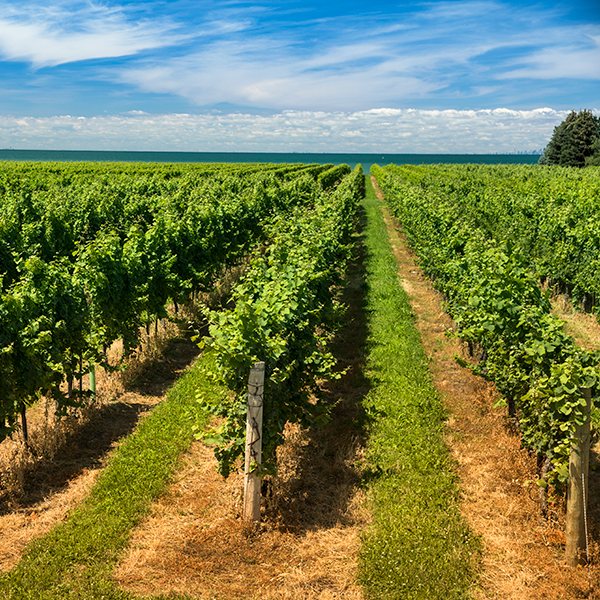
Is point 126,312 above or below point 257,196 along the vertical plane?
below

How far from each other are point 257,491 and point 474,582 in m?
2.21

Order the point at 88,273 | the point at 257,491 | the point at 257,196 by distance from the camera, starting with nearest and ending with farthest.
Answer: the point at 257,491, the point at 88,273, the point at 257,196

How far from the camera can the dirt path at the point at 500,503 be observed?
4.27m

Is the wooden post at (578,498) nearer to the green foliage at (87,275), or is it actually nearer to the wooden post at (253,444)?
the wooden post at (253,444)

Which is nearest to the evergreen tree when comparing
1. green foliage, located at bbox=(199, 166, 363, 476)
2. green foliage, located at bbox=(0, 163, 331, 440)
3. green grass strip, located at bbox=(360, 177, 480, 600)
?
green foliage, located at bbox=(0, 163, 331, 440)

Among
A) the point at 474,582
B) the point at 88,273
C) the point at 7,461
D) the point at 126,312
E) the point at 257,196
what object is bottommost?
the point at 474,582

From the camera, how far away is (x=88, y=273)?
286 inches

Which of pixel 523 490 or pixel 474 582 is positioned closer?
pixel 474 582

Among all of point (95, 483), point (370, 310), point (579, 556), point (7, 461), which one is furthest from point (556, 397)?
point (370, 310)

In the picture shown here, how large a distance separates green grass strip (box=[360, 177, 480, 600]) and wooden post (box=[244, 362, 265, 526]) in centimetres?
119

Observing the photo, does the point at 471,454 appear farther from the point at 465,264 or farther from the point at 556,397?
the point at 465,264

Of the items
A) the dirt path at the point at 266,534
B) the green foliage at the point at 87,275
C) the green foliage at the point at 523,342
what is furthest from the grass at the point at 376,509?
the green foliage at the point at 87,275

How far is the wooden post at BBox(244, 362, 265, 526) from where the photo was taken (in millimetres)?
4609

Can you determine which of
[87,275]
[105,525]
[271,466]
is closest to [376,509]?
[271,466]
